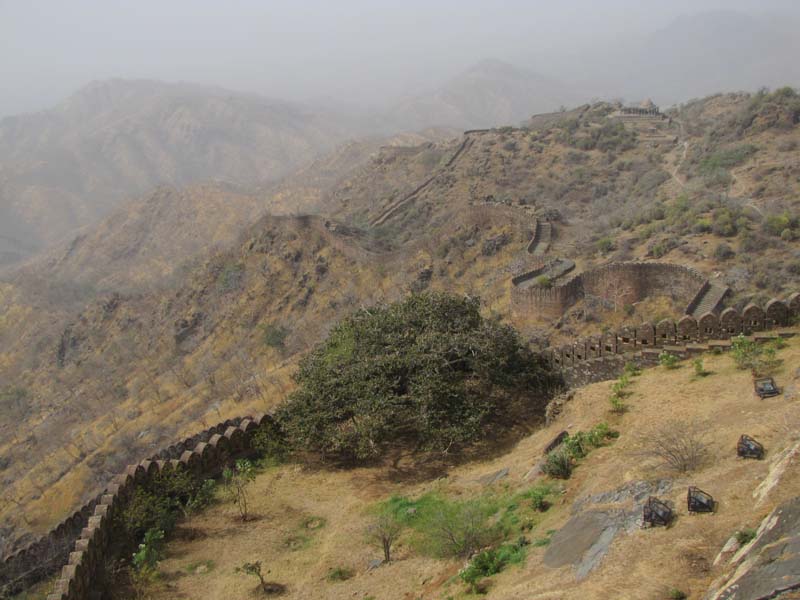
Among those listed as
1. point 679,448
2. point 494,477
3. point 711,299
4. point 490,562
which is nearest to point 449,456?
point 494,477

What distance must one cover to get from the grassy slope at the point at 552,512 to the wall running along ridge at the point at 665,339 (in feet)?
3.14

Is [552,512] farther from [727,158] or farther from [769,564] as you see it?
[727,158]

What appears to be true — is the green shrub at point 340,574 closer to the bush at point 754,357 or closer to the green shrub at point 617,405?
the green shrub at point 617,405

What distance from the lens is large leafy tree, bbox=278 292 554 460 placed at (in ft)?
53.6

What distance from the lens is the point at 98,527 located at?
12.7m

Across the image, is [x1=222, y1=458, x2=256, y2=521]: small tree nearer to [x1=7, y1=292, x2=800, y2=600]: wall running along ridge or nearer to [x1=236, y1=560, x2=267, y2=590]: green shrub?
[x1=7, y1=292, x2=800, y2=600]: wall running along ridge

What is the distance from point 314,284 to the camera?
5347 cm

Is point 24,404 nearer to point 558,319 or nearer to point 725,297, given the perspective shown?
point 558,319

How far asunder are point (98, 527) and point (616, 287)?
21697 mm

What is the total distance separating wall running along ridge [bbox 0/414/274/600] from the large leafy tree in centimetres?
159

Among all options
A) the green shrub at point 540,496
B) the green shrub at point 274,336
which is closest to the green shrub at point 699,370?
the green shrub at point 540,496

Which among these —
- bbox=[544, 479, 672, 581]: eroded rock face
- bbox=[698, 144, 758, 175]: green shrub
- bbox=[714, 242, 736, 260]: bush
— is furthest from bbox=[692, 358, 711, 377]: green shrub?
bbox=[698, 144, 758, 175]: green shrub

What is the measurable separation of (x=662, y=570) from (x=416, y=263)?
128 feet

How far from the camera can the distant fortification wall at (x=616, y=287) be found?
25.7 metres
